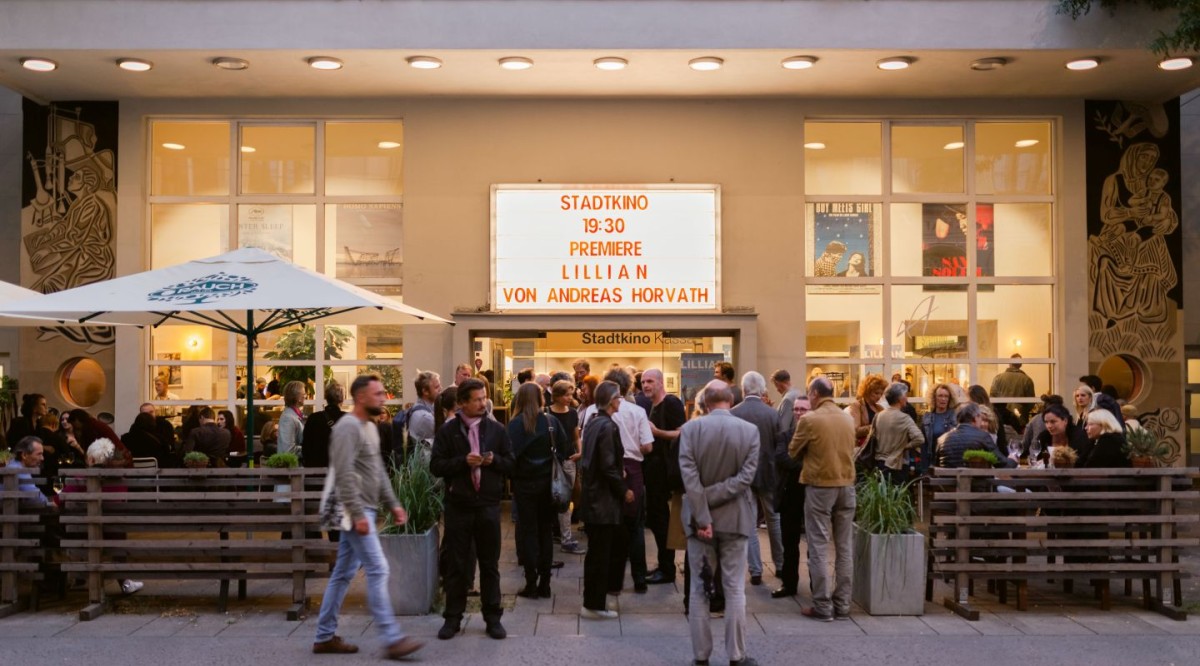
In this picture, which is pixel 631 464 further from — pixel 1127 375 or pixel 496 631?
pixel 1127 375

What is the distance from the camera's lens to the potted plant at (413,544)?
9180 mm

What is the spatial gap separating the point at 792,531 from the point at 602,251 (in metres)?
6.96

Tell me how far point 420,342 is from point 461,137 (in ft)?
9.90

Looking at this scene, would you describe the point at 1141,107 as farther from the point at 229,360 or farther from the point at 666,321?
the point at 229,360

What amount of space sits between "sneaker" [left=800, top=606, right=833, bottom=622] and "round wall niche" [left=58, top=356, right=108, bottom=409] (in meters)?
11.5

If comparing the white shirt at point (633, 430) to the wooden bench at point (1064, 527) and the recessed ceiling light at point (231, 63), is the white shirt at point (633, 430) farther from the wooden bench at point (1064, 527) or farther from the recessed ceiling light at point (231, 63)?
the recessed ceiling light at point (231, 63)

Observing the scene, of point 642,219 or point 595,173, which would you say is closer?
point 642,219

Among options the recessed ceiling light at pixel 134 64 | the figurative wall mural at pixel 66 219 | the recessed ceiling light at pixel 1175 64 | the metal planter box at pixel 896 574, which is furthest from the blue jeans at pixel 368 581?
the recessed ceiling light at pixel 1175 64

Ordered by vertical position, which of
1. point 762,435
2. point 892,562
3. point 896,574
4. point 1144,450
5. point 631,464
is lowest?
point 896,574

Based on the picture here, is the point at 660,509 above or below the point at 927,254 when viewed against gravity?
below

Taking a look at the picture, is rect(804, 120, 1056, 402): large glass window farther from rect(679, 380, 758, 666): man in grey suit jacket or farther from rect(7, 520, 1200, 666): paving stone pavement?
rect(679, 380, 758, 666): man in grey suit jacket

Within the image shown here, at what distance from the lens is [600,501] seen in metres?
9.01

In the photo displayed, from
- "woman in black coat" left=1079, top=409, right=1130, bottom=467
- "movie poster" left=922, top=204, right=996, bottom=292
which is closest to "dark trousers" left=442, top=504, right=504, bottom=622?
"woman in black coat" left=1079, top=409, right=1130, bottom=467

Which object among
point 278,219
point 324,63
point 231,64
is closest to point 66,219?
point 278,219
